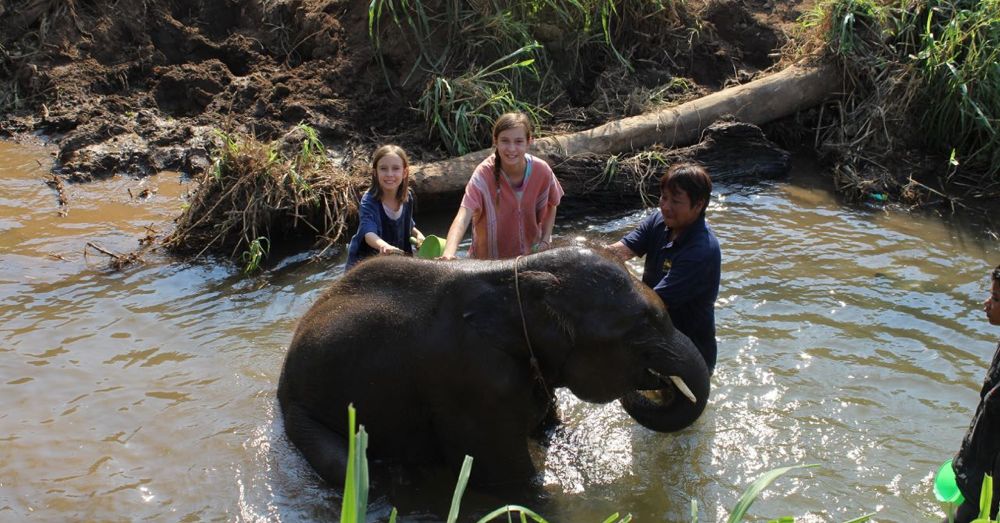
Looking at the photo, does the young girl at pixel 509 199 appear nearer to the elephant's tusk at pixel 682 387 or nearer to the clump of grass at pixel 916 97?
the elephant's tusk at pixel 682 387

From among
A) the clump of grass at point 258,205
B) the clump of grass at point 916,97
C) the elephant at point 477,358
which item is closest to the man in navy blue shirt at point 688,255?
the elephant at point 477,358

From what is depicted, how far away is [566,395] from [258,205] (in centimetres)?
321

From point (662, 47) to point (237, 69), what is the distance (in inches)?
180

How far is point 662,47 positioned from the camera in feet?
33.8

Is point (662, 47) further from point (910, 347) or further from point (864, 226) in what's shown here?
point (910, 347)

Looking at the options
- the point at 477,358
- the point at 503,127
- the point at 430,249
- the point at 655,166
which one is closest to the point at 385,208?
the point at 430,249

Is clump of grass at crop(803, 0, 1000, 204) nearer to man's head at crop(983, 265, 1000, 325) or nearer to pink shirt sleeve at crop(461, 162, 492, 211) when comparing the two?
pink shirt sleeve at crop(461, 162, 492, 211)

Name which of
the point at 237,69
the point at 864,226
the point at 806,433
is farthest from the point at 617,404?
the point at 237,69

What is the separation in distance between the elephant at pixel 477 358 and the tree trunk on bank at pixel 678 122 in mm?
3661

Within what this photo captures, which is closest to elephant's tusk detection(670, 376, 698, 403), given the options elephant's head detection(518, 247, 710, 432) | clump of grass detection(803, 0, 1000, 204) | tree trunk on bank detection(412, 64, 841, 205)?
elephant's head detection(518, 247, 710, 432)

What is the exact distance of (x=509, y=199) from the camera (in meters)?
5.50

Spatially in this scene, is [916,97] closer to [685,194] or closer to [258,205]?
[685,194]

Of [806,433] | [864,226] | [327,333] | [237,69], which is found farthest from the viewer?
[237,69]

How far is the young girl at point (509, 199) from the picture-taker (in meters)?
5.33
